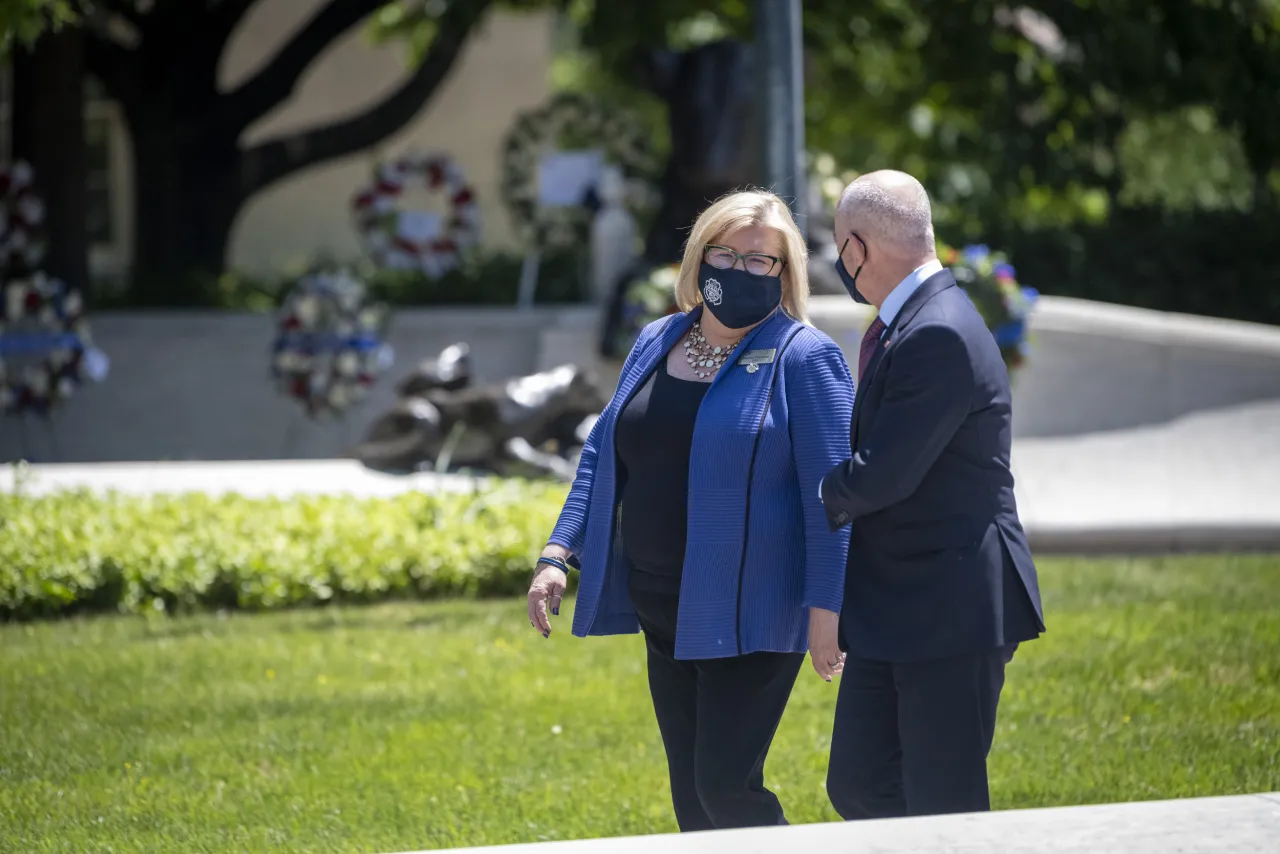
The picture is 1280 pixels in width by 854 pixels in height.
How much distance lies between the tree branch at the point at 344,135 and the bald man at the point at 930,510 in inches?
587

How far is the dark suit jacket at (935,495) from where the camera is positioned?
10.9ft

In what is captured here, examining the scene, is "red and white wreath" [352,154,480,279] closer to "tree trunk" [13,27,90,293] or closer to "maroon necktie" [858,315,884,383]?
"tree trunk" [13,27,90,293]

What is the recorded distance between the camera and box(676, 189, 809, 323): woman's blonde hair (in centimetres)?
371

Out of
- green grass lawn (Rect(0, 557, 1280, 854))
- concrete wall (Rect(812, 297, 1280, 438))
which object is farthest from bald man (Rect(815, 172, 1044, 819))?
concrete wall (Rect(812, 297, 1280, 438))

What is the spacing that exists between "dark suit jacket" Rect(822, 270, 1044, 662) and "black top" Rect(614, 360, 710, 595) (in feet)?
1.33

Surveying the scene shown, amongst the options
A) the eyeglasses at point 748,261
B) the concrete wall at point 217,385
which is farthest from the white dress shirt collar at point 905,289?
the concrete wall at point 217,385

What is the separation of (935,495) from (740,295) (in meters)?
0.67

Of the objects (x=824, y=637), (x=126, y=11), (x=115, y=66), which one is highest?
(x=126, y=11)

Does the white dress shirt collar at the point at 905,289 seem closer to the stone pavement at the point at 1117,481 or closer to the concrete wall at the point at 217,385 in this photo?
the stone pavement at the point at 1117,481

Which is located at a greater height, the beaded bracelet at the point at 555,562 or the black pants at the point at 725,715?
the beaded bracelet at the point at 555,562

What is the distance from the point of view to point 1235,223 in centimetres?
1557

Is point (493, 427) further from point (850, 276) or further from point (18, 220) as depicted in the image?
point (850, 276)

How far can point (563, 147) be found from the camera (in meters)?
17.6

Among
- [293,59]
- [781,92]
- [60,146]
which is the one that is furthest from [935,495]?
[293,59]
